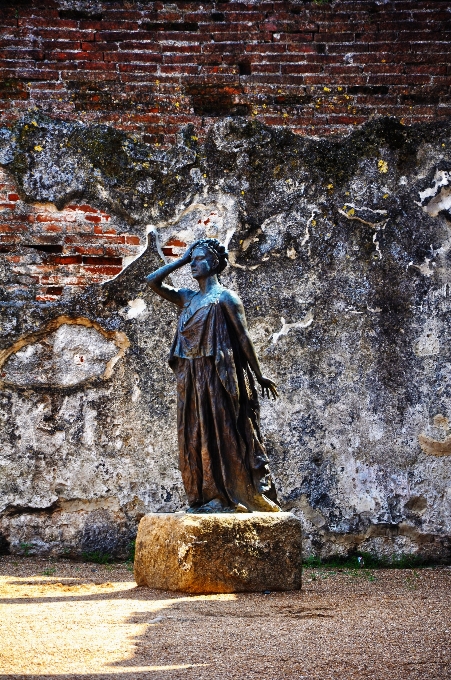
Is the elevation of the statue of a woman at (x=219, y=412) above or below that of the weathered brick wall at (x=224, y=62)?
below

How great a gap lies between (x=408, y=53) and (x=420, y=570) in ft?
13.1

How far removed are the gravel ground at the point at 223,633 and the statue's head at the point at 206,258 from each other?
1877mm

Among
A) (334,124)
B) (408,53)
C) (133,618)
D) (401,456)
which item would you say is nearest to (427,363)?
(401,456)

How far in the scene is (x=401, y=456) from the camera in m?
7.07

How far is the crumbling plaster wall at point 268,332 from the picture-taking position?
22.9 ft

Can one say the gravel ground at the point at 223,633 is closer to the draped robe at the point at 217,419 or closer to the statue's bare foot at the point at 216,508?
the statue's bare foot at the point at 216,508

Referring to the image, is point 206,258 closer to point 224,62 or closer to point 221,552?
point 221,552

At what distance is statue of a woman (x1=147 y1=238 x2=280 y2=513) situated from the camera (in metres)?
5.40

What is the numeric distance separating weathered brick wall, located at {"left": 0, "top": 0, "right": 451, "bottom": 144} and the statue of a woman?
234 centimetres

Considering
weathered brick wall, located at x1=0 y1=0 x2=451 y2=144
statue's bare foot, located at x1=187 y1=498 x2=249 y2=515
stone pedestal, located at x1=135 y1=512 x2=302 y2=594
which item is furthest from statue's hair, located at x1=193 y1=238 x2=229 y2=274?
weathered brick wall, located at x1=0 y1=0 x2=451 y2=144

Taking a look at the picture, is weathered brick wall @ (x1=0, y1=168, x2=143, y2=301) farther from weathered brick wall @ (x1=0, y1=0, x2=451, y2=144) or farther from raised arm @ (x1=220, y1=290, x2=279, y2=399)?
raised arm @ (x1=220, y1=290, x2=279, y2=399)

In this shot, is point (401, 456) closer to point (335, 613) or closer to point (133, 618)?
point (335, 613)

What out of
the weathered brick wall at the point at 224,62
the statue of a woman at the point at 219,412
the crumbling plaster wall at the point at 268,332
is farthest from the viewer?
the weathered brick wall at the point at 224,62

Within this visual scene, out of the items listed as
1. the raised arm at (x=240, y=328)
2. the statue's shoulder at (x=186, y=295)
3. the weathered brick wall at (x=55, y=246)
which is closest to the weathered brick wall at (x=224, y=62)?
the weathered brick wall at (x=55, y=246)
